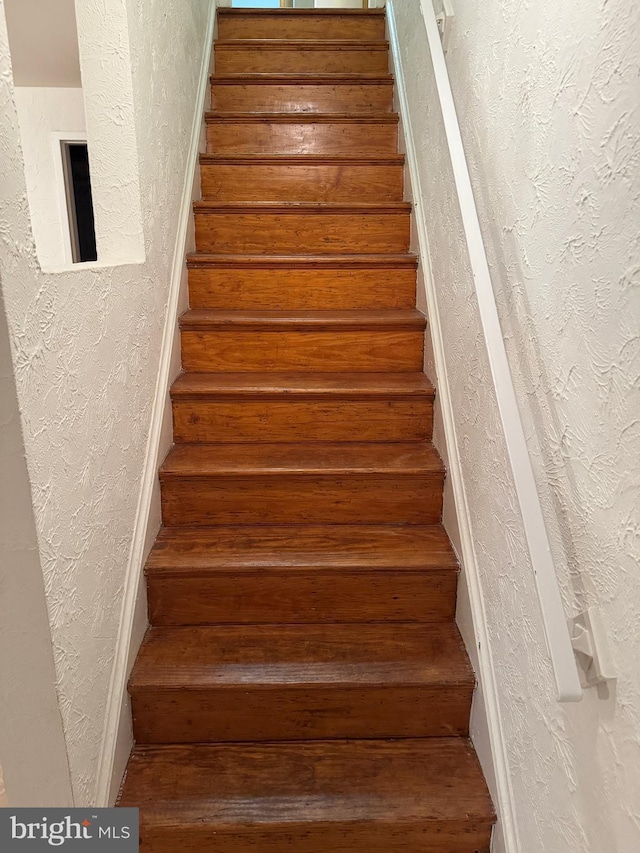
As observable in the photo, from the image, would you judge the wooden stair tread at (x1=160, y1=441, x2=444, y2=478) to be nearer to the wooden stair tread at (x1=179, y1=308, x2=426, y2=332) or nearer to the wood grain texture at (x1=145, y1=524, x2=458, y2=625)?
the wood grain texture at (x1=145, y1=524, x2=458, y2=625)

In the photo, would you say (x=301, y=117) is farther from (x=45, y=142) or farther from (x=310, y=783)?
(x=310, y=783)

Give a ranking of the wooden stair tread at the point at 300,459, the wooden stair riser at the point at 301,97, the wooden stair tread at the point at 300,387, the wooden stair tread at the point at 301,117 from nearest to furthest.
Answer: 1. the wooden stair tread at the point at 300,459
2. the wooden stair tread at the point at 300,387
3. the wooden stair tread at the point at 301,117
4. the wooden stair riser at the point at 301,97

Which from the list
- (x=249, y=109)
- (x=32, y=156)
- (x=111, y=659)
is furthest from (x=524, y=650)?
(x=32, y=156)

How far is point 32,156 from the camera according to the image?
3.62m

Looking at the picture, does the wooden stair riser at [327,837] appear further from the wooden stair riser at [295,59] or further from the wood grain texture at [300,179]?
the wooden stair riser at [295,59]

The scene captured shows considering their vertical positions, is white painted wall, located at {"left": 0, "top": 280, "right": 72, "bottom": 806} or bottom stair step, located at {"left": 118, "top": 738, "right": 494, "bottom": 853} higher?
white painted wall, located at {"left": 0, "top": 280, "right": 72, "bottom": 806}

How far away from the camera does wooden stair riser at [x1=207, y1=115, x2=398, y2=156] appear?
257 cm

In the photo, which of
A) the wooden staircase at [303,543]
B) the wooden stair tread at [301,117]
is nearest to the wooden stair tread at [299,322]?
the wooden staircase at [303,543]

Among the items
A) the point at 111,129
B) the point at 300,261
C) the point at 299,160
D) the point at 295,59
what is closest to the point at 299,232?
the point at 300,261

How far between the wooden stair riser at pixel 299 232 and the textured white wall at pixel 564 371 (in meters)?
0.83

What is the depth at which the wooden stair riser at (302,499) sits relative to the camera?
68.6 inches

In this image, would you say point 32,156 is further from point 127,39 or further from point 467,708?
point 467,708

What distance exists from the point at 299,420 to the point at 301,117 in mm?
1483

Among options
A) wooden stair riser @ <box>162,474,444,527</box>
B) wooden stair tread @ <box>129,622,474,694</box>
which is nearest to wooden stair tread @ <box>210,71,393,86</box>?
wooden stair riser @ <box>162,474,444,527</box>
